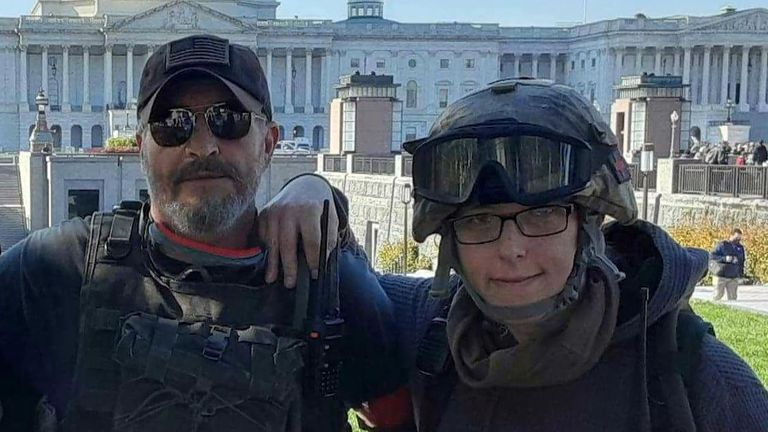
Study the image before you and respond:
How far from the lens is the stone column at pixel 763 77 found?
78.5m

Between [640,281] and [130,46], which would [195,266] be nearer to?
[640,281]

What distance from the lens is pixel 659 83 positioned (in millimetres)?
23719

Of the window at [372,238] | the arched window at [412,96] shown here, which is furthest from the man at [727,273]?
the arched window at [412,96]

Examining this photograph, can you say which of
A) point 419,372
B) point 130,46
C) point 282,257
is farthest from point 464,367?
point 130,46

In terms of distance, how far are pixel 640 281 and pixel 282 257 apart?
3.01 ft

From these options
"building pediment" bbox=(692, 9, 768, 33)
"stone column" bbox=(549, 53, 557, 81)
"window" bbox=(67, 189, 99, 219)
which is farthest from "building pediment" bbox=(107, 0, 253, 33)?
"window" bbox=(67, 189, 99, 219)

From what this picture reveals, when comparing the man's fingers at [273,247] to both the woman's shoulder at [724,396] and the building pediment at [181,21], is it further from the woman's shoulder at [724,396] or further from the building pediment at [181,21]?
the building pediment at [181,21]

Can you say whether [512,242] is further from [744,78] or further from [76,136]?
[744,78]

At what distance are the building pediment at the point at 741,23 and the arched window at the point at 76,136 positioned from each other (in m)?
49.5

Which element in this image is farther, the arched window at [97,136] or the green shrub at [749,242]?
the arched window at [97,136]

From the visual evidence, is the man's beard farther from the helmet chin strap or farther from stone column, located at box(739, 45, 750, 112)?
stone column, located at box(739, 45, 750, 112)

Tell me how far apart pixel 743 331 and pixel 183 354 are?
28.9 ft

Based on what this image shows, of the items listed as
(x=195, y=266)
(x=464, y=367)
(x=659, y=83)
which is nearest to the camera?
(x=464, y=367)

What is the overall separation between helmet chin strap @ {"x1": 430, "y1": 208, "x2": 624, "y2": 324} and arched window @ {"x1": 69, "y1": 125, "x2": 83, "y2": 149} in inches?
3108
